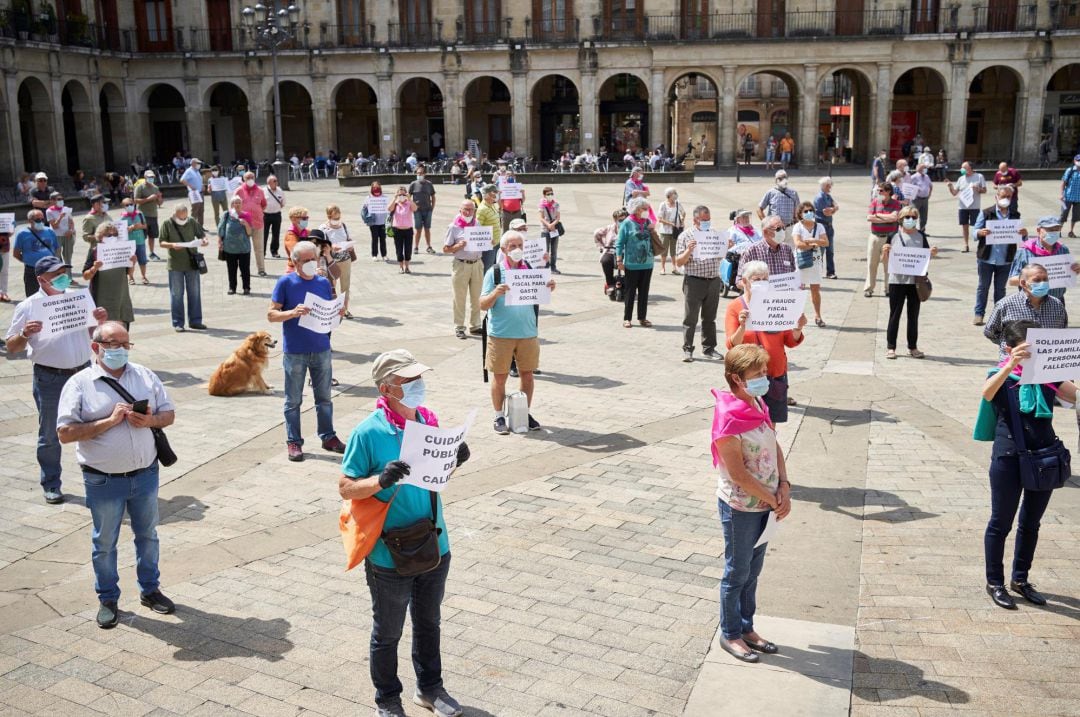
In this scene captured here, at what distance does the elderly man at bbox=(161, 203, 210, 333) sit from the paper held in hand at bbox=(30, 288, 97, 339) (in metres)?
6.27

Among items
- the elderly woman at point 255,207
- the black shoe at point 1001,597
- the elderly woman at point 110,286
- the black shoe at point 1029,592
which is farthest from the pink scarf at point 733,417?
the elderly woman at point 255,207

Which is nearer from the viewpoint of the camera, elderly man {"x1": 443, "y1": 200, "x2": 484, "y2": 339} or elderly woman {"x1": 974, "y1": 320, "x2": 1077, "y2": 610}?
elderly woman {"x1": 974, "y1": 320, "x2": 1077, "y2": 610}

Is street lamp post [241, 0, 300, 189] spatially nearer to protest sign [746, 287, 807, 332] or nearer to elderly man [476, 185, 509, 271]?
elderly man [476, 185, 509, 271]

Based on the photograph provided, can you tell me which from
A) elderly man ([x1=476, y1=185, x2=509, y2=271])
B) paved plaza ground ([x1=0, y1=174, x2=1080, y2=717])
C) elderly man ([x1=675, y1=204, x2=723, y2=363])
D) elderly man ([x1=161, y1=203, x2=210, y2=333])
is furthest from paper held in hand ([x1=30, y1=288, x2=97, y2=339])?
elderly man ([x1=476, y1=185, x2=509, y2=271])

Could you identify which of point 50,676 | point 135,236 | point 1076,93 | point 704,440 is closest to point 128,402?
point 50,676

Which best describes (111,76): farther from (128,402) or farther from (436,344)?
(128,402)

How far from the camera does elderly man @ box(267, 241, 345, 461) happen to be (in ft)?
30.9

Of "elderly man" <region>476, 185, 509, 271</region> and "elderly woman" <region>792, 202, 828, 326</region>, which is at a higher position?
"elderly man" <region>476, 185, 509, 271</region>

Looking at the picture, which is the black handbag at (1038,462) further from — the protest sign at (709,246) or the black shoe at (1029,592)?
the protest sign at (709,246)

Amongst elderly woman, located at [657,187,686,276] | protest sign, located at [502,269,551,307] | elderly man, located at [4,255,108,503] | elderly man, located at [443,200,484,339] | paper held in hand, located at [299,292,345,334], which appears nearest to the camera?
elderly man, located at [4,255,108,503]

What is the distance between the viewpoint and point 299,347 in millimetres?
9508

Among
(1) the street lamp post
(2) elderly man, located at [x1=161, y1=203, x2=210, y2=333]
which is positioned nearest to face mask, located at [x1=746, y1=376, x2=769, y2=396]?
(2) elderly man, located at [x1=161, y1=203, x2=210, y2=333]

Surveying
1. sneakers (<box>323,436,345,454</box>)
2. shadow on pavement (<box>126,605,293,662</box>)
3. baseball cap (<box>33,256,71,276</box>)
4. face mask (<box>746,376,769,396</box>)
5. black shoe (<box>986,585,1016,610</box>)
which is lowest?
shadow on pavement (<box>126,605,293,662</box>)

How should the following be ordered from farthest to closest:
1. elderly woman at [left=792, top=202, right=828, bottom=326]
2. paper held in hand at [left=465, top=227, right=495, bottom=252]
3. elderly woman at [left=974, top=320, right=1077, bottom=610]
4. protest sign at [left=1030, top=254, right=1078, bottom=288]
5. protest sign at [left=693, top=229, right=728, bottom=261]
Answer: elderly woman at [left=792, top=202, right=828, bottom=326]
paper held in hand at [left=465, top=227, right=495, bottom=252]
protest sign at [left=693, top=229, right=728, bottom=261]
protest sign at [left=1030, top=254, right=1078, bottom=288]
elderly woman at [left=974, top=320, right=1077, bottom=610]
